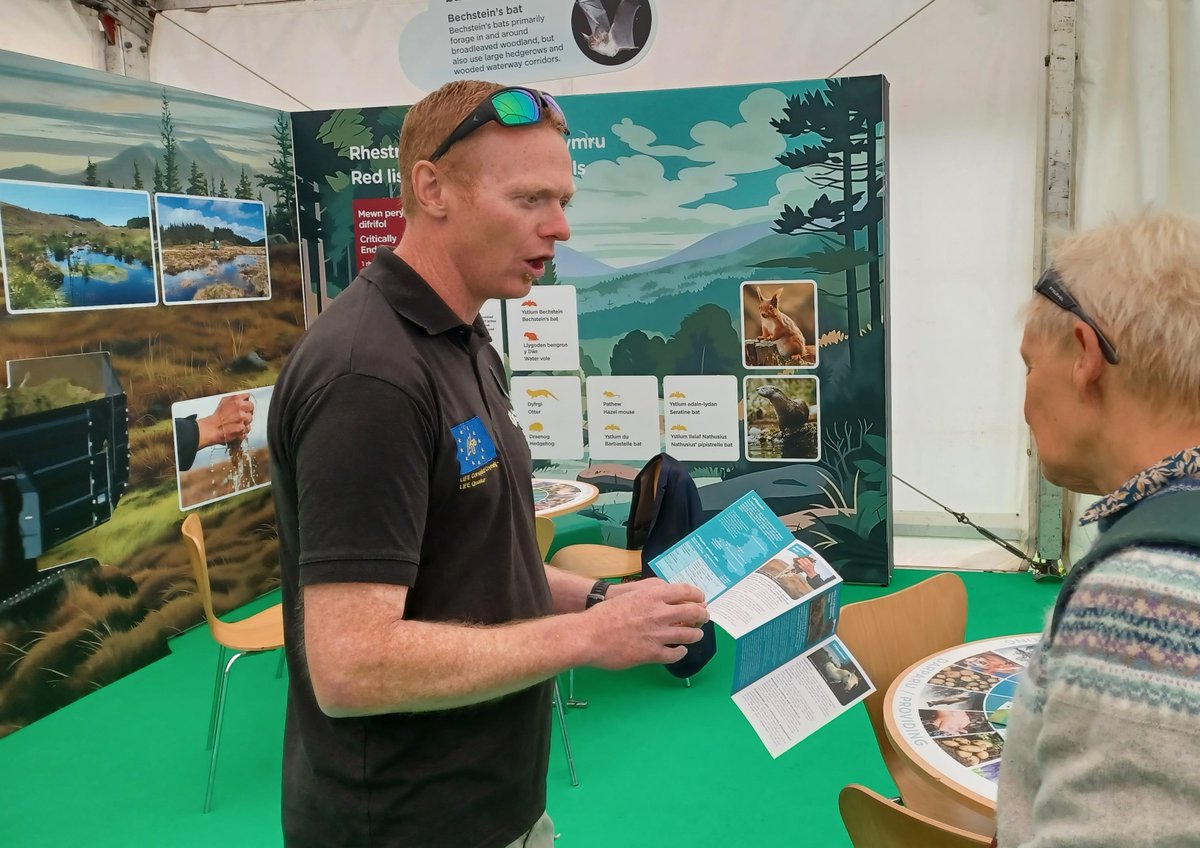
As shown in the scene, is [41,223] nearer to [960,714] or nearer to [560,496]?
[560,496]

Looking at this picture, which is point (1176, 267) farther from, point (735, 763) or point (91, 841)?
point (91, 841)

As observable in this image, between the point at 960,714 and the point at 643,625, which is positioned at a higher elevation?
the point at 643,625

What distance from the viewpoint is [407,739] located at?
47.6 inches

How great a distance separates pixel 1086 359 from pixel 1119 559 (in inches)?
10.2

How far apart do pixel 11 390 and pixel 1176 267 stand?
3997 mm

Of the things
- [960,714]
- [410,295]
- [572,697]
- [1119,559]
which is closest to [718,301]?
[572,697]

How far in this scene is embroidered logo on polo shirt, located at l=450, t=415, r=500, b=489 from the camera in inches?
47.6

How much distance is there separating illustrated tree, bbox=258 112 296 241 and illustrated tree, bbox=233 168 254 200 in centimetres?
13

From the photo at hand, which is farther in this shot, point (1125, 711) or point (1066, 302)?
point (1066, 302)

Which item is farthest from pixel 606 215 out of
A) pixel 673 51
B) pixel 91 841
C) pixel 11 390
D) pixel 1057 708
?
pixel 1057 708

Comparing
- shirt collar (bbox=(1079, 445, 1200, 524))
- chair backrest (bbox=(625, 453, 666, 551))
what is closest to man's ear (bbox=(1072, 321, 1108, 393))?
shirt collar (bbox=(1079, 445, 1200, 524))

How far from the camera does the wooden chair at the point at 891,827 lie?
4.82 ft

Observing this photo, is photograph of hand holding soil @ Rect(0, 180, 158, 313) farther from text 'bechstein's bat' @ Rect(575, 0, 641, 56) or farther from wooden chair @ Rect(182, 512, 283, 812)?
text 'bechstein's bat' @ Rect(575, 0, 641, 56)

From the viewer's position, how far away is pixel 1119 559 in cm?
81
